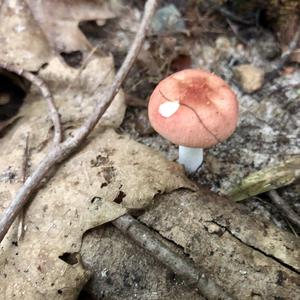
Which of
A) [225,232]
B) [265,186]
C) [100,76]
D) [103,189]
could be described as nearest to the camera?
[225,232]

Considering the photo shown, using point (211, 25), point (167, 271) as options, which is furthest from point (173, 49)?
point (167, 271)

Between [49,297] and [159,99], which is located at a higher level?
[159,99]

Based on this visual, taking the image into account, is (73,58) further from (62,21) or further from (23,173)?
(23,173)

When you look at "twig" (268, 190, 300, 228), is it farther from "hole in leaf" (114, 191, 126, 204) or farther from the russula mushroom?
"hole in leaf" (114, 191, 126, 204)

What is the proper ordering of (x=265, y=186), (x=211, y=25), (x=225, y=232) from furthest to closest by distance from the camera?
(x=211, y=25) < (x=265, y=186) < (x=225, y=232)

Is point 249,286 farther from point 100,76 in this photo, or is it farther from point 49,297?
point 100,76

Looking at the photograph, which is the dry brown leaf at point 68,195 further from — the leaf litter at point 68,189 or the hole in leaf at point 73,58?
the hole in leaf at point 73,58
